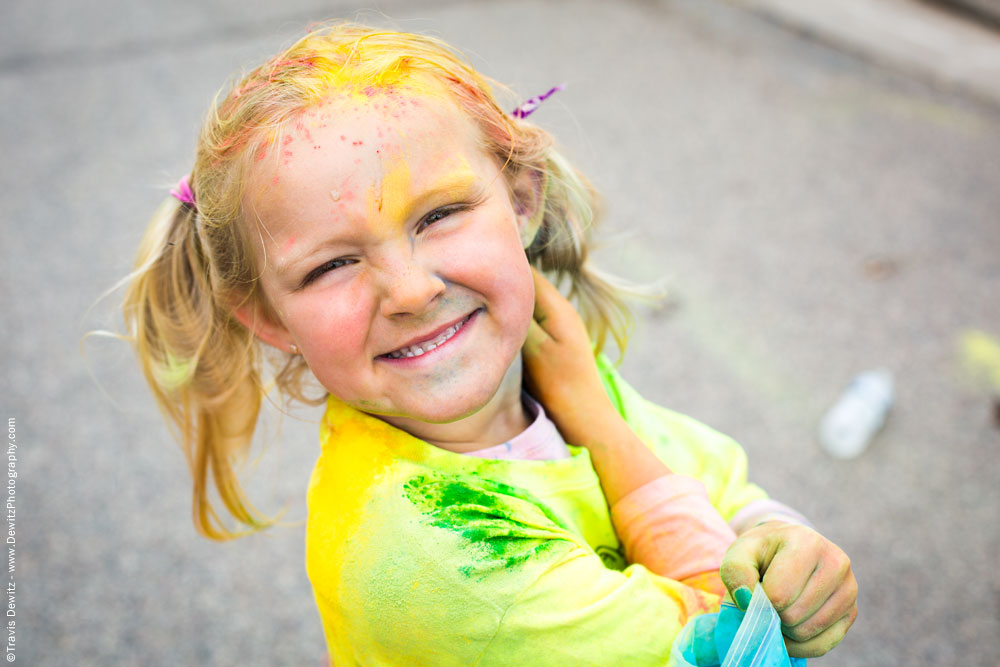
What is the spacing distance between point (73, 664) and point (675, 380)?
1.88 metres

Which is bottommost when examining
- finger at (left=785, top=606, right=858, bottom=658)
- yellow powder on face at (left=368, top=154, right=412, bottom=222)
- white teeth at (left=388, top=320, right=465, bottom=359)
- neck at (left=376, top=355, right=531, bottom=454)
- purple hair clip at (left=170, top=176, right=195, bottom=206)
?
finger at (left=785, top=606, right=858, bottom=658)

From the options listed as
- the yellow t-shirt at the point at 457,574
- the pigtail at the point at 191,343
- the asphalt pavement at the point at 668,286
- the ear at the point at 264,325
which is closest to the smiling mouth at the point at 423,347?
the yellow t-shirt at the point at 457,574

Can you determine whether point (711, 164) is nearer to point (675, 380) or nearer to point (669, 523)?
point (675, 380)

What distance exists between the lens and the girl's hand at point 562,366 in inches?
51.7

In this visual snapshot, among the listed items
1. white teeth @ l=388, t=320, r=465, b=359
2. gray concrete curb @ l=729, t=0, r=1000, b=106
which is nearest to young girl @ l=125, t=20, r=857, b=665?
white teeth @ l=388, t=320, r=465, b=359

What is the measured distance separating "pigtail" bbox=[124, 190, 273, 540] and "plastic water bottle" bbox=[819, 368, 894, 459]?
174cm

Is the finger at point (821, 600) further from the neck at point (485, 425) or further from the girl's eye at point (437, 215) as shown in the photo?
the girl's eye at point (437, 215)

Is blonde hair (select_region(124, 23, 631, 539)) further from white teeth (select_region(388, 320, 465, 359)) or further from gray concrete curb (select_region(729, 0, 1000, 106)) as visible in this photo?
gray concrete curb (select_region(729, 0, 1000, 106))

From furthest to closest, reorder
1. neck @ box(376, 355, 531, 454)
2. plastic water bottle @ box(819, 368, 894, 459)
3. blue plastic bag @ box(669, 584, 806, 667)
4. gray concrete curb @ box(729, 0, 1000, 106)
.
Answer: gray concrete curb @ box(729, 0, 1000, 106) → plastic water bottle @ box(819, 368, 894, 459) → neck @ box(376, 355, 531, 454) → blue plastic bag @ box(669, 584, 806, 667)

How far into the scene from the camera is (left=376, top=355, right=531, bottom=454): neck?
1209 millimetres

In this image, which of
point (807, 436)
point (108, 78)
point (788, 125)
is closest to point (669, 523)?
point (807, 436)

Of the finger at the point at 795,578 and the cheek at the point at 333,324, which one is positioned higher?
the cheek at the point at 333,324

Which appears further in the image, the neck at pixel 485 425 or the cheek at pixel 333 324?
the neck at pixel 485 425

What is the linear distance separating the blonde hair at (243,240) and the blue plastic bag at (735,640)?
2.08ft
